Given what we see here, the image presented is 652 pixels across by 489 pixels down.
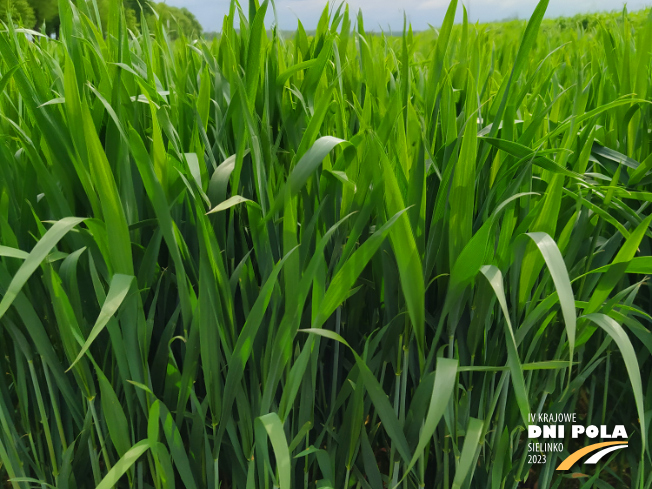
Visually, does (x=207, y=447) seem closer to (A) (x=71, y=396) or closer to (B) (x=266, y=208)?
(A) (x=71, y=396)

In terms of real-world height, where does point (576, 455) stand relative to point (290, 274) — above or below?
below

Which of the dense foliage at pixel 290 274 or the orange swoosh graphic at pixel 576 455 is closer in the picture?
the dense foliage at pixel 290 274

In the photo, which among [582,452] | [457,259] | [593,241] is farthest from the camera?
[582,452]

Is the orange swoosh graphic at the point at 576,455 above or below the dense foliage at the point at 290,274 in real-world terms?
below

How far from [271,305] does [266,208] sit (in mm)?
120

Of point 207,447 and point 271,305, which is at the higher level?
point 271,305

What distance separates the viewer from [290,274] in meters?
0.54

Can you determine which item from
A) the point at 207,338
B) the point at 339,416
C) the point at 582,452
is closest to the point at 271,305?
the point at 207,338

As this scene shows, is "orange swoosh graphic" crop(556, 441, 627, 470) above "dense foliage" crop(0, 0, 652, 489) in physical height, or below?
below

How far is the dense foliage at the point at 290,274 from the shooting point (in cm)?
53

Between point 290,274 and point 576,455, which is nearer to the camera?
point 290,274

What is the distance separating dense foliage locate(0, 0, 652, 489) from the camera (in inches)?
21.0

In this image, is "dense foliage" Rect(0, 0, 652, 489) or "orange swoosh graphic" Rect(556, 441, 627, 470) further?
"orange swoosh graphic" Rect(556, 441, 627, 470)

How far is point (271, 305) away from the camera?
619 millimetres
